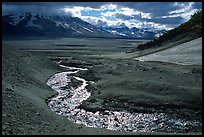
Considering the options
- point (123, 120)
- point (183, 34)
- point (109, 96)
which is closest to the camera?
point (123, 120)

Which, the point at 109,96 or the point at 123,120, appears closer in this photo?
the point at 123,120

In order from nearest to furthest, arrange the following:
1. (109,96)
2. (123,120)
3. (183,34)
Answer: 1. (123,120)
2. (109,96)
3. (183,34)

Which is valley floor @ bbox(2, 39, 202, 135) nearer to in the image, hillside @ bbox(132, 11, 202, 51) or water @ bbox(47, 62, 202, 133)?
water @ bbox(47, 62, 202, 133)

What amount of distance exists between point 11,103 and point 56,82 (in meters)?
22.6

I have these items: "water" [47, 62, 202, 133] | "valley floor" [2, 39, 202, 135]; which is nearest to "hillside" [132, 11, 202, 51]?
"valley floor" [2, 39, 202, 135]

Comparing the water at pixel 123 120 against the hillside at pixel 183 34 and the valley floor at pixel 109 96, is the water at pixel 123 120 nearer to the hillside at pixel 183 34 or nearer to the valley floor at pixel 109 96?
the valley floor at pixel 109 96

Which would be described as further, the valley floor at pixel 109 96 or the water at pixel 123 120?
the water at pixel 123 120

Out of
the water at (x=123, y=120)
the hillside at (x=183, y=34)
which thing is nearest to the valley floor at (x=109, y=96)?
the water at (x=123, y=120)

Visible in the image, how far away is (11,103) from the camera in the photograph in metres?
28.5

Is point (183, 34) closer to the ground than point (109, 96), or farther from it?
farther from it

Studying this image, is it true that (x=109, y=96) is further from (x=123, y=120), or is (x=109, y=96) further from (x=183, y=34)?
(x=183, y=34)

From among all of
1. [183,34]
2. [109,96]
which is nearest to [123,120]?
[109,96]

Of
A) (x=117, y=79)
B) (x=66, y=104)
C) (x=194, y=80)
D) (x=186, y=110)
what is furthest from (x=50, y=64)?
(x=186, y=110)

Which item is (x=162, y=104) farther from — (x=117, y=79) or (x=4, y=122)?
(x=4, y=122)
